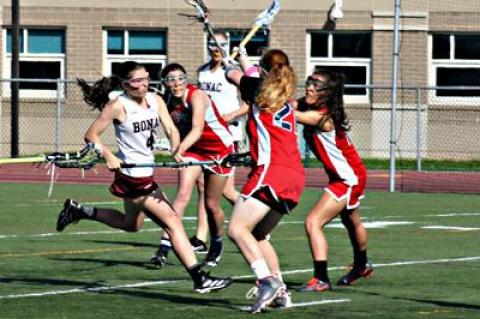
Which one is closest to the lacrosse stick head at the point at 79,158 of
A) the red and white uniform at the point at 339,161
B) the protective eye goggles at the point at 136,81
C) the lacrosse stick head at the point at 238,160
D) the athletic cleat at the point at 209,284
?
the protective eye goggles at the point at 136,81

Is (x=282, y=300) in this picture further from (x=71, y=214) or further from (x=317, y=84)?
(x=71, y=214)

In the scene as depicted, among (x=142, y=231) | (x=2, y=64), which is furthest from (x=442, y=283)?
(x=2, y=64)

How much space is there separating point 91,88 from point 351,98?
82.9 feet

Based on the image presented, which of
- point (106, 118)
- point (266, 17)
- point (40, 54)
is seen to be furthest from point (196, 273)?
point (40, 54)

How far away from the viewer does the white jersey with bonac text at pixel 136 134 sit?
1255 centimetres

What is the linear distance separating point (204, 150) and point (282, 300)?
4008 millimetres

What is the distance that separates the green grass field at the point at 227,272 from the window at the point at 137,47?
1814 cm

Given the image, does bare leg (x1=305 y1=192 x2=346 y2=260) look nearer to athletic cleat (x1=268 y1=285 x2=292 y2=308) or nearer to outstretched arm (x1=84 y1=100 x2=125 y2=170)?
athletic cleat (x1=268 y1=285 x2=292 y2=308)

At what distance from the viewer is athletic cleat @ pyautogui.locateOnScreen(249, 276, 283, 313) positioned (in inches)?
432

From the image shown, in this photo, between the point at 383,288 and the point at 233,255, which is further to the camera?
the point at 233,255

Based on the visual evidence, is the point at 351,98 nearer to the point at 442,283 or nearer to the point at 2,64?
the point at 2,64

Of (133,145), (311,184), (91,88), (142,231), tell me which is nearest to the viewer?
(133,145)

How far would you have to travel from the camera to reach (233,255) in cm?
1561

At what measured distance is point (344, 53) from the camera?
39.3 m
